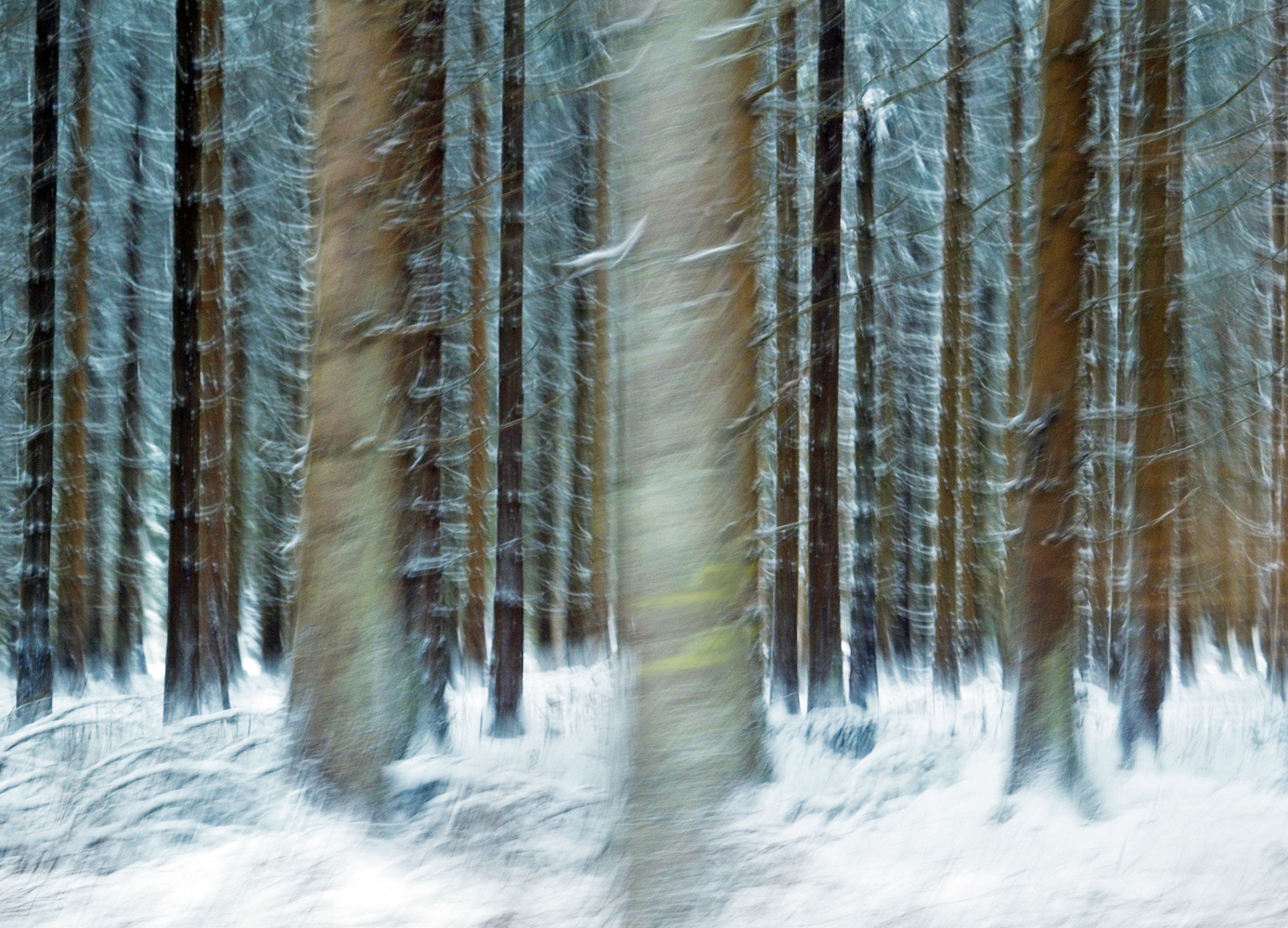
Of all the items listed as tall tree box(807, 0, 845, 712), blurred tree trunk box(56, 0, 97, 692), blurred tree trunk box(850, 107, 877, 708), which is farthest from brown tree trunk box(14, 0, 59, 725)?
blurred tree trunk box(850, 107, 877, 708)

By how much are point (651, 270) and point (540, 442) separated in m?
12.5

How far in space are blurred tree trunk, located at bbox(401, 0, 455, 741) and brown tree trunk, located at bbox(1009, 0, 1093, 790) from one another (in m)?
3.82

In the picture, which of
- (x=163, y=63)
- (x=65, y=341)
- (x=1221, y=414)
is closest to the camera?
(x=65, y=341)

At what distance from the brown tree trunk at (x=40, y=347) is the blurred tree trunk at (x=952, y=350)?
8894mm

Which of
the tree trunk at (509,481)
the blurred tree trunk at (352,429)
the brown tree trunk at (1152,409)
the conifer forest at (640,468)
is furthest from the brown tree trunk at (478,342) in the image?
the brown tree trunk at (1152,409)

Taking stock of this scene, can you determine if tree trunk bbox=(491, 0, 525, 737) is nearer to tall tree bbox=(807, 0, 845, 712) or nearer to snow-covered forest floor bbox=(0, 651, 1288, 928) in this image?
snow-covered forest floor bbox=(0, 651, 1288, 928)

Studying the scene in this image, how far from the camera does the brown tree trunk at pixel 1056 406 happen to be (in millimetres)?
7102

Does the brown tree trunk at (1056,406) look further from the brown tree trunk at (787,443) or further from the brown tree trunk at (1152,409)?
the brown tree trunk at (787,443)

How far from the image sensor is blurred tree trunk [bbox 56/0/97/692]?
1198cm

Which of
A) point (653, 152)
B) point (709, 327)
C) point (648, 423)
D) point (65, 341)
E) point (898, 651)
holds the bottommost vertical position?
point (898, 651)

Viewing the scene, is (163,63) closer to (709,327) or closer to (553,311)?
(553,311)

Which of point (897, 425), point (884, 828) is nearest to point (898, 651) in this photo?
point (897, 425)

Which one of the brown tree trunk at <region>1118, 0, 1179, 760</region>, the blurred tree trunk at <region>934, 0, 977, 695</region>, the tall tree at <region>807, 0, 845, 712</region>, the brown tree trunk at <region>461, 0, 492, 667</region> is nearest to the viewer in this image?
the brown tree trunk at <region>1118, 0, 1179, 760</region>

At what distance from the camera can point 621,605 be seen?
4.22 meters
